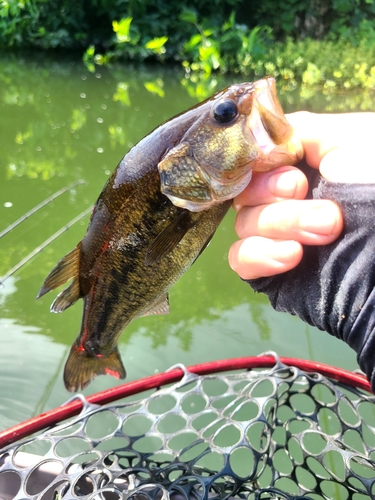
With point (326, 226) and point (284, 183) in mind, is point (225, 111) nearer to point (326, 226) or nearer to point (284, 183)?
point (284, 183)

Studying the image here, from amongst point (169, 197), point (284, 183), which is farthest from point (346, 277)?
point (169, 197)

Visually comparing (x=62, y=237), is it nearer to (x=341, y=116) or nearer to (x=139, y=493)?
(x=139, y=493)

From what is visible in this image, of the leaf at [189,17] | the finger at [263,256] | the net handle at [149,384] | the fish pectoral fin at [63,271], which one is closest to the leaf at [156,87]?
the leaf at [189,17]

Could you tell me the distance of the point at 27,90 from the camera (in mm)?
8977

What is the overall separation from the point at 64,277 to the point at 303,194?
89 centimetres

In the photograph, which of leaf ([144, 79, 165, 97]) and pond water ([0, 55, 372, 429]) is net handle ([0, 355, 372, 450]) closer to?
pond water ([0, 55, 372, 429])

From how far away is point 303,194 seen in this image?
1093 mm

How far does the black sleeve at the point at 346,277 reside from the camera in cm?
101

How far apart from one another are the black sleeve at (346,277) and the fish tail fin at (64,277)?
2.51ft

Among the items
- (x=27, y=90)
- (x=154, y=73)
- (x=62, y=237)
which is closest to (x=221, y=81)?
(x=154, y=73)

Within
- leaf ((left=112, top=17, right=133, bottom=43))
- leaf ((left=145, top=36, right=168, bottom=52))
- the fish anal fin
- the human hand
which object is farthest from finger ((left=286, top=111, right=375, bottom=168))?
leaf ((left=112, top=17, right=133, bottom=43))

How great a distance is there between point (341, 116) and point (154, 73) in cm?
1312

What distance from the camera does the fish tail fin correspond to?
1.44 metres

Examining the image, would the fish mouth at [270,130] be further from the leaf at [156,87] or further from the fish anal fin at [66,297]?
the leaf at [156,87]
